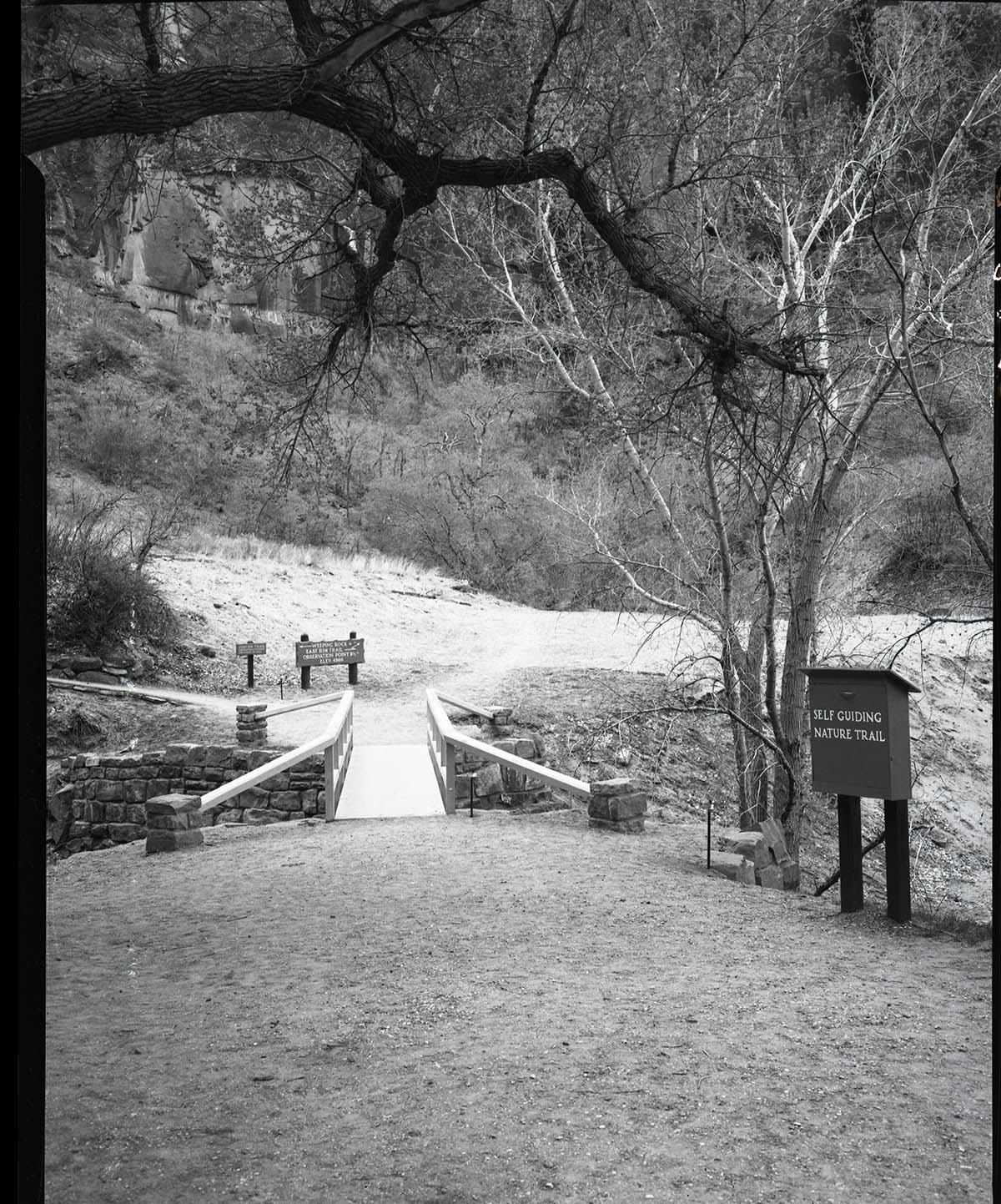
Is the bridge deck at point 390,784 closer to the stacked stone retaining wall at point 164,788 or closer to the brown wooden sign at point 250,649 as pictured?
the stacked stone retaining wall at point 164,788

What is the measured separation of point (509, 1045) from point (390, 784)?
5928 mm

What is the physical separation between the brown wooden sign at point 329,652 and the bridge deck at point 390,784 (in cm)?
317

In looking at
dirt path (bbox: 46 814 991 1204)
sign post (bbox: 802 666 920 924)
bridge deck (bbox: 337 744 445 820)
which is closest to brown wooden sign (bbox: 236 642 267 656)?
bridge deck (bbox: 337 744 445 820)

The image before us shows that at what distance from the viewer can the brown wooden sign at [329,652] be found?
14.0 metres

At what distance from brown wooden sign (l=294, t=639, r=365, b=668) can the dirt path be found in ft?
26.5

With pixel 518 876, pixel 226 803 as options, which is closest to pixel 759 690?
pixel 518 876

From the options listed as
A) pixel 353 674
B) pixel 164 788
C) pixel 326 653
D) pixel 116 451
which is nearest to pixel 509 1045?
pixel 164 788

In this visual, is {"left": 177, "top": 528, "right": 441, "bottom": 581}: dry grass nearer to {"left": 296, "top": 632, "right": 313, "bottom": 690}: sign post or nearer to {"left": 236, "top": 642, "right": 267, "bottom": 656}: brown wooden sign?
{"left": 296, "top": 632, "right": 313, "bottom": 690}: sign post

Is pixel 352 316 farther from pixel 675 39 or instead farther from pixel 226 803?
pixel 226 803

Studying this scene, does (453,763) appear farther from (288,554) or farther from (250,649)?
(288,554)

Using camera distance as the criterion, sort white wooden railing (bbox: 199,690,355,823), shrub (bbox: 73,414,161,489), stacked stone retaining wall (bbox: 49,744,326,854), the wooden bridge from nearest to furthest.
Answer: white wooden railing (bbox: 199,690,355,823) → the wooden bridge → stacked stone retaining wall (bbox: 49,744,326,854) → shrub (bbox: 73,414,161,489)

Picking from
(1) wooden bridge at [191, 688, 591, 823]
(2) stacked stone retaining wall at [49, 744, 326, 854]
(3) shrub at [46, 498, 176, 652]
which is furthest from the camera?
(3) shrub at [46, 498, 176, 652]

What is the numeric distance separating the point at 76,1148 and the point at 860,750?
3.75m

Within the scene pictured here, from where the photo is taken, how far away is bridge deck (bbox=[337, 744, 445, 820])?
8328 millimetres
